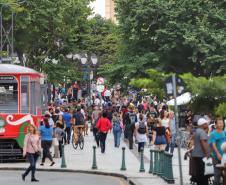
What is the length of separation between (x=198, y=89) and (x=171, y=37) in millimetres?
27356

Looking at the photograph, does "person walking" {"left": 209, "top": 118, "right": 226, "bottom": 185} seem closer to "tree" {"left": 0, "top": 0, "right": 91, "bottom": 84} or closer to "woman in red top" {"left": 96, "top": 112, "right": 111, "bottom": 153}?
"woman in red top" {"left": 96, "top": 112, "right": 111, "bottom": 153}

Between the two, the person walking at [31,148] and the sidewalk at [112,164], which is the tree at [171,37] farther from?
the person walking at [31,148]

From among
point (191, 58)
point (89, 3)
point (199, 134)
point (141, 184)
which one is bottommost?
point (141, 184)

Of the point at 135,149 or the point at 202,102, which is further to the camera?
the point at 135,149

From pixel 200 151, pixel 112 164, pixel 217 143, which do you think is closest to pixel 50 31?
pixel 112 164

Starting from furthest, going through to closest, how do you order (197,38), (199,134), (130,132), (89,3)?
(89,3)
(197,38)
(130,132)
(199,134)

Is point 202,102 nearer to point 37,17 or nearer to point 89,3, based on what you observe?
point 37,17

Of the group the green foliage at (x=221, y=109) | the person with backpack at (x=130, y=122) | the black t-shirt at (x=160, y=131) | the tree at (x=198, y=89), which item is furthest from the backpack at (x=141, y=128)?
the green foliage at (x=221, y=109)

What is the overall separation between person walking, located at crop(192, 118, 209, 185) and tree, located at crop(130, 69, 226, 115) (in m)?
1.16

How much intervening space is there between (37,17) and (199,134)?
98.1 feet

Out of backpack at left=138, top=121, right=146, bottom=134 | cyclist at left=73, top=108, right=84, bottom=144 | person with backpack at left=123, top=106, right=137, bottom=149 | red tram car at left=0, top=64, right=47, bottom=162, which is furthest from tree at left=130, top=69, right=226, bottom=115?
cyclist at left=73, top=108, right=84, bottom=144

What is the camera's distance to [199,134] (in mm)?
15430

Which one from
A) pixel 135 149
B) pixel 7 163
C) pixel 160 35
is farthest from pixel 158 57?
pixel 7 163

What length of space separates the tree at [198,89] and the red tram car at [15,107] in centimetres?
875
